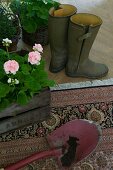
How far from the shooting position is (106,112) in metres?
1.31

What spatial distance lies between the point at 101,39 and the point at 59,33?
1.54 ft

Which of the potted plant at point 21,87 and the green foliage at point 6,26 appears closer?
the potted plant at point 21,87

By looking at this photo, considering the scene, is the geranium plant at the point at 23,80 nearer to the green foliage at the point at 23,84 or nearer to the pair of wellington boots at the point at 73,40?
the green foliage at the point at 23,84

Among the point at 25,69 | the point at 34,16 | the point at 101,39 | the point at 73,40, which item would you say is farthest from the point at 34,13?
the point at 25,69

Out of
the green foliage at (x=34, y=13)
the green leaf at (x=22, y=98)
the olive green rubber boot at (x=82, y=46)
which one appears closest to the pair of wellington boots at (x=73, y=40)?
the olive green rubber boot at (x=82, y=46)

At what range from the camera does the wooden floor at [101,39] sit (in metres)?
1.54

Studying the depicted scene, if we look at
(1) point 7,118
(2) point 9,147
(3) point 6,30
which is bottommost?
(2) point 9,147

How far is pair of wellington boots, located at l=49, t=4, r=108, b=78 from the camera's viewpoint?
52.9 inches

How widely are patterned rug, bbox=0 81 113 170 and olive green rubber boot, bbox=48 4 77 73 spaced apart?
0.64 feet

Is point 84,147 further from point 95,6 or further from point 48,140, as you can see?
point 95,6

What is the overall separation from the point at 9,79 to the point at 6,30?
0.56 metres

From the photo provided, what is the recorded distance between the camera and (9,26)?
1.50m

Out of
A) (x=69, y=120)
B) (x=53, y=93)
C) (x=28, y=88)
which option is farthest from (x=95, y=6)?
(x=28, y=88)

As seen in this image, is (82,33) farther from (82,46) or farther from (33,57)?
(33,57)
